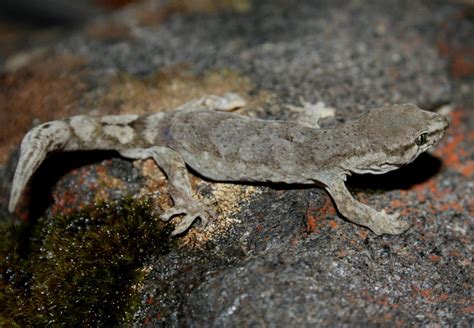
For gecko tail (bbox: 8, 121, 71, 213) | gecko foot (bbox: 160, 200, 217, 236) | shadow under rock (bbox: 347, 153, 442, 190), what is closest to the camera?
gecko tail (bbox: 8, 121, 71, 213)

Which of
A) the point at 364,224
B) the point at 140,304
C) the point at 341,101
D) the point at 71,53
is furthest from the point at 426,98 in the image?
the point at 71,53

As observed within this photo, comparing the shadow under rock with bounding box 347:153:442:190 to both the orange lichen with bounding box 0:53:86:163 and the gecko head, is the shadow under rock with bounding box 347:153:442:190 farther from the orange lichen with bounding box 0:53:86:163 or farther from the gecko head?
the orange lichen with bounding box 0:53:86:163

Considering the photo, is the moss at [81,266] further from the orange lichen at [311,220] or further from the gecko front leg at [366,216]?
the gecko front leg at [366,216]

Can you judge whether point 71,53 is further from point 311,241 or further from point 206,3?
point 311,241

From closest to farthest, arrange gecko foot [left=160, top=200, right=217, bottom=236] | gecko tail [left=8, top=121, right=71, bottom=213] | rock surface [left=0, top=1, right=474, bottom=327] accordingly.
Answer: rock surface [left=0, top=1, right=474, bottom=327] → gecko tail [left=8, top=121, right=71, bottom=213] → gecko foot [left=160, top=200, right=217, bottom=236]

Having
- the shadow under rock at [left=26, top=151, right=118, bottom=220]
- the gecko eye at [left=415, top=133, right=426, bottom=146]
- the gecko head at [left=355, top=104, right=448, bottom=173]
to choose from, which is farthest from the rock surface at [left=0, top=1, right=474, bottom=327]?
the gecko eye at [left=415, top=133, right=426, bottom=146]

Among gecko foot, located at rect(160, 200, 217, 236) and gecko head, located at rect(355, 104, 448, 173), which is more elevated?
gecko head, located at rect(355, 104, 448, 173)

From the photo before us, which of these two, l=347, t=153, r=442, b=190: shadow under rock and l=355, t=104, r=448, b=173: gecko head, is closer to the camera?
l=355, t=104, r=448, b=173: gecko head
